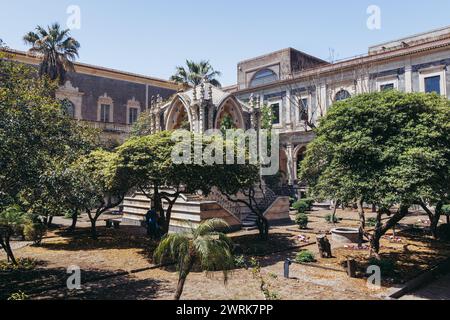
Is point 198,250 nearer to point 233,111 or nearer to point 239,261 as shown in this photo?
point 239,261

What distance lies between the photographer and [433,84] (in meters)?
30.4

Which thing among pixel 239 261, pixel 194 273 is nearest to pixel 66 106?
pixel 194 273

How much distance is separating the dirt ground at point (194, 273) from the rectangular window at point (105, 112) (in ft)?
84.3

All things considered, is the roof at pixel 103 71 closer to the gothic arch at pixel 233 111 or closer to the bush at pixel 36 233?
→ the gothic arch at pixel 233 111

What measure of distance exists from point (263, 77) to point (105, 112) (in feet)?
68.8

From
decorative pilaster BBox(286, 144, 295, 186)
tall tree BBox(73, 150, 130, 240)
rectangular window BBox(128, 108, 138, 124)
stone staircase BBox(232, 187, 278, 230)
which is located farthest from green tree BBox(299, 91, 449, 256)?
rectangular window BBox(128, 108, 138, 124)

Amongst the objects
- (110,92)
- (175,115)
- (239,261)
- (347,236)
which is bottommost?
(347,236)

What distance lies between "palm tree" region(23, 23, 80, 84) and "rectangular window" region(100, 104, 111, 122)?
9978mm

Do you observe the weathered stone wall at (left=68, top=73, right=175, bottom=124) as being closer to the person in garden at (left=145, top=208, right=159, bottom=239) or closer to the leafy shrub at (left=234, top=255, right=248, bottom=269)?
the person in garden at (left=145, top=208, right=159, bottom=239)

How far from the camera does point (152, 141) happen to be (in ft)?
50.8

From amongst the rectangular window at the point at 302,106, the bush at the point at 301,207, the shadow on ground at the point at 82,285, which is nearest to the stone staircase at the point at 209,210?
the bush at the point at 301,207
